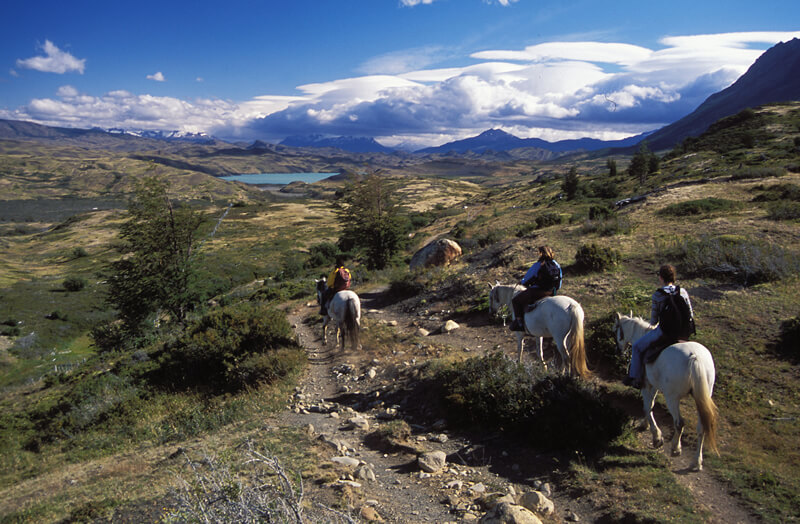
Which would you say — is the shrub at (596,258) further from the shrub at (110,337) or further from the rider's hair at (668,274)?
the shrub at (110,337)

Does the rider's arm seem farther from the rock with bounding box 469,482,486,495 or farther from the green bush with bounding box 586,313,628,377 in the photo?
the rock with bounding box 469,482,486,495

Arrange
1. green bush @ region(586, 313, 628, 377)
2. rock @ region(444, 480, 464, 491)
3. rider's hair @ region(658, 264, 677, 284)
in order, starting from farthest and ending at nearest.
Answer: green bush @ region(586, 313, 628, 377) → rider's hair @ region(658, 264, 677, 284) → rock @ region(444, 480, 464, 491)

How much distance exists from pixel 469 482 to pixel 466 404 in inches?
73.1

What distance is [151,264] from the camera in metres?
20.6

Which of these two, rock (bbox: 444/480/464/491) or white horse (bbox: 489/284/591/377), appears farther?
white horse (bbox: 489/284/591/377)

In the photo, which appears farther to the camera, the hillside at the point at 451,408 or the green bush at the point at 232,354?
the green bush at the point at 232,354

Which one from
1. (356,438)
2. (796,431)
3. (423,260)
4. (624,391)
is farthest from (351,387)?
(423,260)

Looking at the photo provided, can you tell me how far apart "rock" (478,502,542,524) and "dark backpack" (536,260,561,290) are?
5064 millimetres

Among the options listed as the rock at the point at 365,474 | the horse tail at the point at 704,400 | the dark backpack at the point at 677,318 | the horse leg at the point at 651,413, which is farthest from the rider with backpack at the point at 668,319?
the rock at the point at 365,474

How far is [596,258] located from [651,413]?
8.62 meters

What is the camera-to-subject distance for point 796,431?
6.18m

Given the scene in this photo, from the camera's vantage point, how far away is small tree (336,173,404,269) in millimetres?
28047

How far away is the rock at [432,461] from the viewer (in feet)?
19.7

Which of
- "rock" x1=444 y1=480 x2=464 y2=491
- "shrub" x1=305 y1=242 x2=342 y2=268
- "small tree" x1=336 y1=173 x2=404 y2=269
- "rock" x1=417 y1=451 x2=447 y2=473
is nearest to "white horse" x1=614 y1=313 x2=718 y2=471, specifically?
"rock" x1=444 y1=480 x2=464 y2=491
